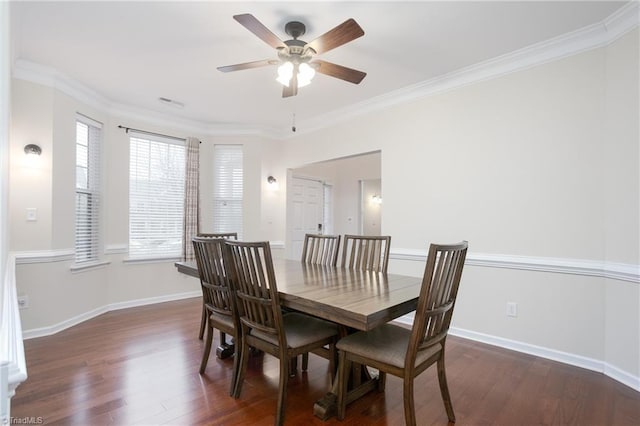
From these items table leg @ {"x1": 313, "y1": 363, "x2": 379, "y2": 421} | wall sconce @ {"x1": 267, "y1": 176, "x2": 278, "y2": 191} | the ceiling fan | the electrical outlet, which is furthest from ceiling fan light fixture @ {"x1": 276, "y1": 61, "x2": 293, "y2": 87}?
the electrical outlet

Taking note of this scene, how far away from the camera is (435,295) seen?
5.55ft

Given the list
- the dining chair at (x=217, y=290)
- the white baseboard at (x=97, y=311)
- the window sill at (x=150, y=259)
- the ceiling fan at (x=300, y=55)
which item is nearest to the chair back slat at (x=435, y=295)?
the dining chair at (x=217, y=290)

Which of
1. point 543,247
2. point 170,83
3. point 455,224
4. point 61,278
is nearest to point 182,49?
point 170,83

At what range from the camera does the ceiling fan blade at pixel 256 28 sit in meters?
1.88

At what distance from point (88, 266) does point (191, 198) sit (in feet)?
5.08

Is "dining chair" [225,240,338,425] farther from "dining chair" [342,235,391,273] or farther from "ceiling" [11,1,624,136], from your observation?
"ceiling" [11,1,624,136]

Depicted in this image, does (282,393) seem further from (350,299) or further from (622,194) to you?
(622,194)

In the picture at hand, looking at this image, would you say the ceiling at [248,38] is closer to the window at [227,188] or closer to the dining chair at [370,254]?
the window at [227,188]

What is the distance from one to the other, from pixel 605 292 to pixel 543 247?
521 mm

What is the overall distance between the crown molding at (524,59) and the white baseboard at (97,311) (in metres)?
3.72

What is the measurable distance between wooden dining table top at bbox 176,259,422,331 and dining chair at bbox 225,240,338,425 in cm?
12

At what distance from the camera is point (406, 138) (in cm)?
377

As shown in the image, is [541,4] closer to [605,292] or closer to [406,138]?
[406,138]

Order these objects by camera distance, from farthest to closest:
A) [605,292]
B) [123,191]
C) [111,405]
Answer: [123,191]
[605,292]
[111,405]
